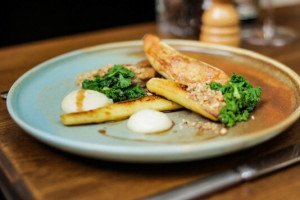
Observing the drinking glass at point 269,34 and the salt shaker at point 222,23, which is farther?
the drinking glass at point 269,34

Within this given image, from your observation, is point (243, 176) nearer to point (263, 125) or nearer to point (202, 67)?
point (263, 125)

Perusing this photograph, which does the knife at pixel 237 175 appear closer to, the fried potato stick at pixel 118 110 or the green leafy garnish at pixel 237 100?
the green leafy garnish at pixel 237 100

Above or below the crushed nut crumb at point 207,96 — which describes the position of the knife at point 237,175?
below

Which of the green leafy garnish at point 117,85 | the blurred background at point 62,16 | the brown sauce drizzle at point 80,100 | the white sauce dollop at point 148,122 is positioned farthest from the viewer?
the blurred background at point 62,16

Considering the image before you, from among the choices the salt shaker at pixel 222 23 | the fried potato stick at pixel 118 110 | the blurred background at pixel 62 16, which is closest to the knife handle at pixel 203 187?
the fried potato stick at pixel 118 110

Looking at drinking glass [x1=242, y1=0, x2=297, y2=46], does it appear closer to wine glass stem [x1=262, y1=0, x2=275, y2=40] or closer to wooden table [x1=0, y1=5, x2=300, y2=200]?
wine glass stem [x1=262, y1=0, x2=275, y2=40]

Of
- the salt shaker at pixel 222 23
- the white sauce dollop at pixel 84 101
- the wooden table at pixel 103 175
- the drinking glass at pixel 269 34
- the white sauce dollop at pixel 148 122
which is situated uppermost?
the salt shaker at pixel 222 23

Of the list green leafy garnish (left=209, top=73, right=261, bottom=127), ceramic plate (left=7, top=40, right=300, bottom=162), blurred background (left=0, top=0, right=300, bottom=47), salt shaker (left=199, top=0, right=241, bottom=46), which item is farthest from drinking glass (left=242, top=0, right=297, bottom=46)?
blurred background (left=0, top=0, right=300, bottom=47)

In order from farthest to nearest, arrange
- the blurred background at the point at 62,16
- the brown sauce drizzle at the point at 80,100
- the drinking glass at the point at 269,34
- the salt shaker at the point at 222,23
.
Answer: the blurred background at the point at 62,16
the drinking glass at the point at 269,34
the salt shaker at the point at 222,23
the brown sauce drizzle at the point at 80,100
